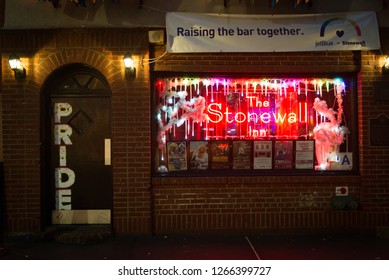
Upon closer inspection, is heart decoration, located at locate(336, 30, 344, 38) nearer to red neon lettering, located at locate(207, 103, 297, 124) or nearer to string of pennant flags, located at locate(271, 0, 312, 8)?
string of pennant flags, located at locate(271, 0, 312, 8)

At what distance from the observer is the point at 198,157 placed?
291 inches

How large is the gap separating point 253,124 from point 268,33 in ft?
5.30

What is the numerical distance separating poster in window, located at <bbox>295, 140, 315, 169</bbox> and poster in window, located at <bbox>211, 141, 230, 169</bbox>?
128cm

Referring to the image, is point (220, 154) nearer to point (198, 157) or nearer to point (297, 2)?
point (198, 157)

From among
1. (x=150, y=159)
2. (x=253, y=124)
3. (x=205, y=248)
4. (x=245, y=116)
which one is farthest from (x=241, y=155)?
(x=205, y=248)

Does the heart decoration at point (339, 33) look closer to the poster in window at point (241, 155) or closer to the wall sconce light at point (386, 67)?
the wall sconce light at point (386, 67)

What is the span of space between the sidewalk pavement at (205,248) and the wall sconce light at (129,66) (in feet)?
9.22

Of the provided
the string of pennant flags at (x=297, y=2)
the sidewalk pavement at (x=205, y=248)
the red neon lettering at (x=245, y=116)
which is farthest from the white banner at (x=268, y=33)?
the sidewalk pavement at (x=205, y=248)

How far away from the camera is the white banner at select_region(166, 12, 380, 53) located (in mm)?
6992

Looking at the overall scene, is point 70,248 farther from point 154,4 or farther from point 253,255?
point 154,4

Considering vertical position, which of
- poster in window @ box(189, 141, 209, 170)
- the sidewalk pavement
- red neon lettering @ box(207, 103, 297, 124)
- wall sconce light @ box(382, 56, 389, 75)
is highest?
wall sconce light @ box(382, 56, 389, 75)

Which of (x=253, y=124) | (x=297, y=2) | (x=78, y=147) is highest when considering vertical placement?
(x=297, y=2)

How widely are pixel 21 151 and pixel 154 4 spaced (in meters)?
3.43

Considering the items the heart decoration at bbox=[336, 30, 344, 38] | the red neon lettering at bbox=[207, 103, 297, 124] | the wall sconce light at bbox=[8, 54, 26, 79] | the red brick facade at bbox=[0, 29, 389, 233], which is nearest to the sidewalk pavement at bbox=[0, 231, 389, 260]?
the red brick facade at bbox=[0, 29, 389, 233]
